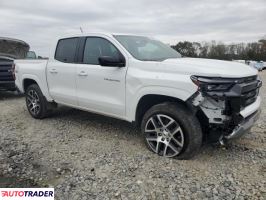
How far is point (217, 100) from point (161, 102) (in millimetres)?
960

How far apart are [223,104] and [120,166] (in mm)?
1627

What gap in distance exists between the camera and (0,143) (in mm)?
5215

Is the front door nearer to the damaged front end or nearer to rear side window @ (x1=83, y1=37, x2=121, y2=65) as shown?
rear side window @ (x1=83, y1=37, x2=121, y2=65)

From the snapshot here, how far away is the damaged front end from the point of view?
3698mm

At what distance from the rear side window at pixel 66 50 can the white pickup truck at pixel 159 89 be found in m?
0.02

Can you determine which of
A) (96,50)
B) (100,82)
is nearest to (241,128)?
(100,82)

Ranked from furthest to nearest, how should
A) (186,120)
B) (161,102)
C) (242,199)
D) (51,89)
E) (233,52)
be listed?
(233,52), (51,89), (161,102), (186,120), (242,199)

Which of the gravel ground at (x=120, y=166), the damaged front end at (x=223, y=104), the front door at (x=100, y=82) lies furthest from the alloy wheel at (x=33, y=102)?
the damaged front end at (x=223, y=104)

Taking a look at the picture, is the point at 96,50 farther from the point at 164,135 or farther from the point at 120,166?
the point at 120,166

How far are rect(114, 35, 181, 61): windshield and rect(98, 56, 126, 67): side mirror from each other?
0.21 meters

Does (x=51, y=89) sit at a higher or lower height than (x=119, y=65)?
lower

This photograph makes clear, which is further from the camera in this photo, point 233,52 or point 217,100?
point 233,52

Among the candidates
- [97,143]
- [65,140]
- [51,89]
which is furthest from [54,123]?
[97,143]

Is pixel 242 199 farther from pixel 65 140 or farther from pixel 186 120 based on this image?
pixel 65 140
